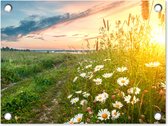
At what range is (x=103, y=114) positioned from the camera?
116 inches

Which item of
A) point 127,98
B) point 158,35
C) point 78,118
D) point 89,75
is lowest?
point 78,118

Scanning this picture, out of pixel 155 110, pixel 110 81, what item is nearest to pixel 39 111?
pixel 110 81

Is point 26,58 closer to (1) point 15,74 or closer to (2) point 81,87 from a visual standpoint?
(1) point 15,74

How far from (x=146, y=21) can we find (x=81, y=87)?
501mm

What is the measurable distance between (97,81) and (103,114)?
0.21 metres

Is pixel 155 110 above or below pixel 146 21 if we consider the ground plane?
below

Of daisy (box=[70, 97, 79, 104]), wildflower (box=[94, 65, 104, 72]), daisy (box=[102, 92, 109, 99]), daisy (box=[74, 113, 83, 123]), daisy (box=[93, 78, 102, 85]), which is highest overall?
wildflower (box=[94, 65, 104, 72])

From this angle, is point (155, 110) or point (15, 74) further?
point (15, 74)

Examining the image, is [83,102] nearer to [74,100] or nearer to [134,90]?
[74,100]

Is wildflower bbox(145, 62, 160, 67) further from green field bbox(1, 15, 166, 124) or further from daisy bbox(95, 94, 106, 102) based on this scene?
daisy bbox(95, 94, 106, 102)

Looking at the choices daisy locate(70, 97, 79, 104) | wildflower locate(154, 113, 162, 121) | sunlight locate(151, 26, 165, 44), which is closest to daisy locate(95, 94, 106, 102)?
daisy locate(70, 97, 79, 104)

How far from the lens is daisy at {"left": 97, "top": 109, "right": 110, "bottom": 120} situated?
9.61 ft

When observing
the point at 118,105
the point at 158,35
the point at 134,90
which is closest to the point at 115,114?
the point at 118,105

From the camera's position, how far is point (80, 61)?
318 cm
